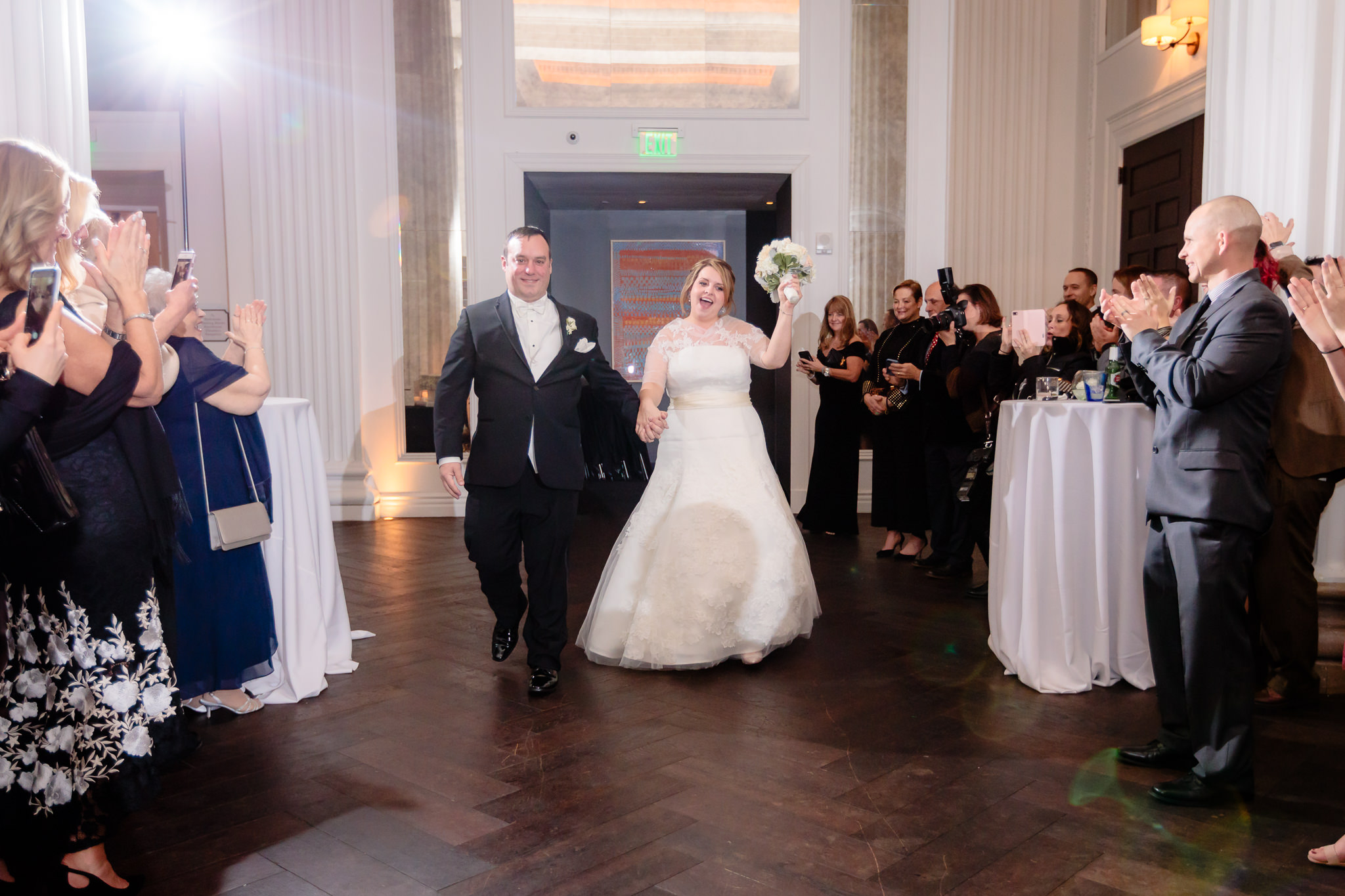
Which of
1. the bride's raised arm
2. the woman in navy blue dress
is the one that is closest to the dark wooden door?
the bride's raised arm

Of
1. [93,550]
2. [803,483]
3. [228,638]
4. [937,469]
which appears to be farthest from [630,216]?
[93,550]

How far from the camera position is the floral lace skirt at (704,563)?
11.8ft

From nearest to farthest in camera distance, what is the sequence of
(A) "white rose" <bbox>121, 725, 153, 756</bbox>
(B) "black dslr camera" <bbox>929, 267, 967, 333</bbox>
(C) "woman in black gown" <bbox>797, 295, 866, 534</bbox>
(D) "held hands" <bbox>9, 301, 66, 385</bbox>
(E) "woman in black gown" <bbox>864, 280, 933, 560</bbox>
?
(D) "held hands" <bbox>9, 301, 66, 385</bbox>, (A) "white rose" <bbox>121, 725, 153, 756</bbox>, (B) "black dslr camera" <bbox>929, 267, 967, 333</bbox>, (E) "woman in black gown" <bbox>864, 280, 933, 560</bbox>, (C) "woman in black gown" <bbox>797, 295, 866, 534</bbox>

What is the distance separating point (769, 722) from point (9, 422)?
7.33 ft

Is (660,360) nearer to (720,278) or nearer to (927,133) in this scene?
(720,278)

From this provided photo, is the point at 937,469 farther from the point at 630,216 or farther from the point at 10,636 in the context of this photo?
the point at 630,216

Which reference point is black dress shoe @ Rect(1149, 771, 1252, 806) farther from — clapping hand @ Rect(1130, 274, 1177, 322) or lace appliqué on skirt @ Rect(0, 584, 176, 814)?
lace appliqué on skirt @ Rect(0, 584, 176, 814)

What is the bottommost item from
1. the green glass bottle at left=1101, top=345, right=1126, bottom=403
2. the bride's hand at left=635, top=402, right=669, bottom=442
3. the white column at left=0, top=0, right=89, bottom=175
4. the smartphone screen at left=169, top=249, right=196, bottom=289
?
the bride's hand at left=635, top=402, right=669, bottom=442

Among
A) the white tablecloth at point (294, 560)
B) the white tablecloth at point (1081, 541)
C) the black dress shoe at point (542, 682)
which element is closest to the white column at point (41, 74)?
the white tablecloth at point (294, 560)

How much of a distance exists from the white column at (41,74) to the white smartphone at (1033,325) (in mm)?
3352

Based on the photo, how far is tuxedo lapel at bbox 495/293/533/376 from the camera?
3.40 metres

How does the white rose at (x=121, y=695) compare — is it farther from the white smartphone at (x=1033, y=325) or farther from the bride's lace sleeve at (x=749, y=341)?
the white smartphone at (x=1033, y=325)

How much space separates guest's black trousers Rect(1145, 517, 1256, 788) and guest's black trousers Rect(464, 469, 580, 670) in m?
1.93

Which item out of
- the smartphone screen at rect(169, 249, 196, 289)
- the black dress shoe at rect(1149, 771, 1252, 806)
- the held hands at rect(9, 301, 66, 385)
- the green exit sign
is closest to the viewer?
the held hands at rect(9, 301, 66, 385)
